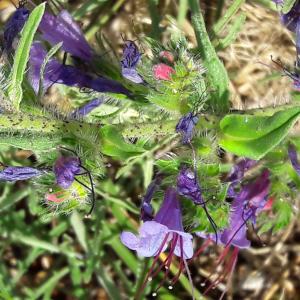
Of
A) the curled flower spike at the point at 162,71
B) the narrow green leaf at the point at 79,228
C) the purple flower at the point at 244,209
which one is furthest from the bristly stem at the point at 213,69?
the narrow green leaf at the point at 79,228

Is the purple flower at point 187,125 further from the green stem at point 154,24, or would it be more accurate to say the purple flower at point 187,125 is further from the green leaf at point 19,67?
the green stem at point 154,24

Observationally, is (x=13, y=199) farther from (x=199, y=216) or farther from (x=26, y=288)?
(x=199, y=216)

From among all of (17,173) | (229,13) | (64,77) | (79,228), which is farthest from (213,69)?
(79,228)

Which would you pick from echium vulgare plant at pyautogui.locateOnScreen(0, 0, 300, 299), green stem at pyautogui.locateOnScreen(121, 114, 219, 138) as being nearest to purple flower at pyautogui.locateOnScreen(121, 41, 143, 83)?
echium vulgare plant at pyautogui.locateOnScreen(0, 0, 300, 299)

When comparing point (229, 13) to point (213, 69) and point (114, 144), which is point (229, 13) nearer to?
point (213, 69)

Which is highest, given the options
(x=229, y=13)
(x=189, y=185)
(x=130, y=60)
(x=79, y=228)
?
(x=229, y=13)

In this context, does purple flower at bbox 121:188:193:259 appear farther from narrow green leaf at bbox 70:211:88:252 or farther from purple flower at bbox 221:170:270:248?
narrow green leaf at bbox 70:211:88:252
